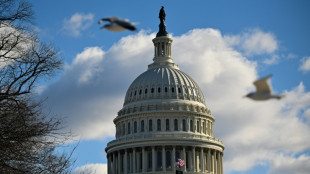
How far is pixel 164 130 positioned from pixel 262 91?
136897 millimetres

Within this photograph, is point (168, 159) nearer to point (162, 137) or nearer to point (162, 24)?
point (162, 137)

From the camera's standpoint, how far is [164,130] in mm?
153500

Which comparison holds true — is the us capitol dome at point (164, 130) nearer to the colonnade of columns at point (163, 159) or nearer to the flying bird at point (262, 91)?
the colonnade of columns at point (163, 159)

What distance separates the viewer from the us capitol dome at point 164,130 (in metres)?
151

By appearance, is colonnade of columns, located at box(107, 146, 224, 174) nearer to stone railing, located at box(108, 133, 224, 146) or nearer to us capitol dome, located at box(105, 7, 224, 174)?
us capitol dome, located at box(105, 7, 224, 174)

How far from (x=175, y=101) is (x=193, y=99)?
6.02 meters

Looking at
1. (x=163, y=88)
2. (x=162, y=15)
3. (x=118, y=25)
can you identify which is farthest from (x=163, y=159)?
(x=118, y=25)

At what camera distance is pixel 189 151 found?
500ft

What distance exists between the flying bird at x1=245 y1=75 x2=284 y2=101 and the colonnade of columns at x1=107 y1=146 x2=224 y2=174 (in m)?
132

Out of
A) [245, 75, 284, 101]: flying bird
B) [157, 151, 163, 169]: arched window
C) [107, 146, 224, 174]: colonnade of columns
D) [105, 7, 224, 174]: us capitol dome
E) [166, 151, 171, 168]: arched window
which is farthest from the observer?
[166, 151, 171, 168]: arched window

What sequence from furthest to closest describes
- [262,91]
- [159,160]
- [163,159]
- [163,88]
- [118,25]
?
[163,88] < [159,160] < [163,159] < [118,25] < [262,91]

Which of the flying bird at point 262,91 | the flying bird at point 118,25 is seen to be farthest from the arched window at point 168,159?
the flying bird at point 262,91

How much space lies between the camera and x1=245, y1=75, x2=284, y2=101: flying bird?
663 inches

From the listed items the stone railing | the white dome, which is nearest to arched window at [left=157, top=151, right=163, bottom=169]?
the stone railing
